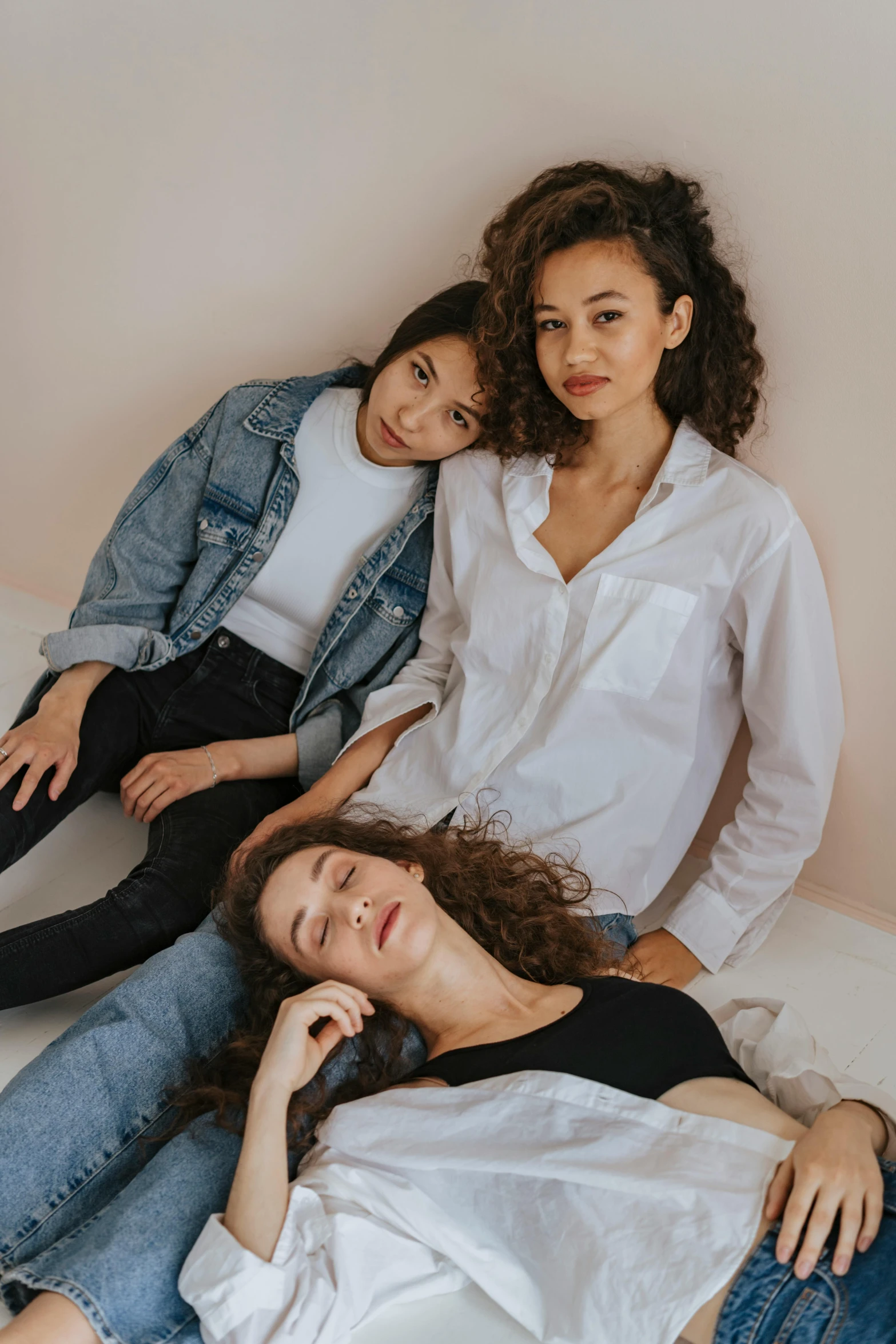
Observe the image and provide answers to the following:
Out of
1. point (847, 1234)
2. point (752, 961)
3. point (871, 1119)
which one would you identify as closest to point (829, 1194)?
point (847, 1234)

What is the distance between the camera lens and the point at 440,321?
2020 millimetres

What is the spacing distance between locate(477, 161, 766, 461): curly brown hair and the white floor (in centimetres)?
92

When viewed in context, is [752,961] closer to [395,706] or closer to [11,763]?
[395,706]

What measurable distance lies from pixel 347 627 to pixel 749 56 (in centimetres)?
121

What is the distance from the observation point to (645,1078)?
4.42 ft

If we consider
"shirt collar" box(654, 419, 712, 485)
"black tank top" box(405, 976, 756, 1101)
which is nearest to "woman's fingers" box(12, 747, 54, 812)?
"black tank top" box(405, 976, 756, 1101)

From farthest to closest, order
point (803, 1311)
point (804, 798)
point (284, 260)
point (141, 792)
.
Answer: point (284, 260)
point (141, 792)
point (804, 798)
point (803, 1311)

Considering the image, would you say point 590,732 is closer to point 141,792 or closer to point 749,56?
point 141,792

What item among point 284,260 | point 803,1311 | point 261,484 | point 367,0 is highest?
point 367,0

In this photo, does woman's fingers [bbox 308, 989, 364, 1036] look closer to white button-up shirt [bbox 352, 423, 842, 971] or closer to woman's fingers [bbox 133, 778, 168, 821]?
white button-up shirt [bbox 352, 423, 842, 971]

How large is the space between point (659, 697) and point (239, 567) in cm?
89

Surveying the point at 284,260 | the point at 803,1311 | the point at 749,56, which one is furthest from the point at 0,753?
the point at 749,56

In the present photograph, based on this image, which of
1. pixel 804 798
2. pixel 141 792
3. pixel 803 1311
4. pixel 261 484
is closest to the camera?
pixel 803 1311

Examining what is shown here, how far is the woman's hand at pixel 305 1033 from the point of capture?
133cm
